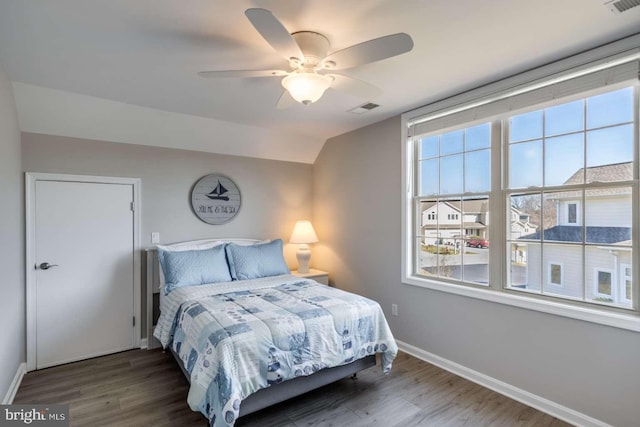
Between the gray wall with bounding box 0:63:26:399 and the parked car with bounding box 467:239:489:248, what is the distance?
3609mm

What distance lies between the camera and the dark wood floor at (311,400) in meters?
2.22

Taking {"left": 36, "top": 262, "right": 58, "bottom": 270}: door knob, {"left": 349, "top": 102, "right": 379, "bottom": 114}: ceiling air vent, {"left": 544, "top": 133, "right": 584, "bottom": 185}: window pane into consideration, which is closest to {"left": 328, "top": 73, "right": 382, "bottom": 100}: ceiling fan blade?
{"left": 349, "top": 102, "right": 379, "bottom": 114}: ceiling air vent

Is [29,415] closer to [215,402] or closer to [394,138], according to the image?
[215,402]

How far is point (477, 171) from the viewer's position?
114 inches

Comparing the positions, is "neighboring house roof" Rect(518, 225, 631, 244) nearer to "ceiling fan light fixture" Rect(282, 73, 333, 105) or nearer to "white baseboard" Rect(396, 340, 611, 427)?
"white baseboard" Rect(396, 340, 611, 427)

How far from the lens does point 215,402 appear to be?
1.86 m

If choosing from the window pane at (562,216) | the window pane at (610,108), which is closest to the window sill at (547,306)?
the window pane at (562,216)

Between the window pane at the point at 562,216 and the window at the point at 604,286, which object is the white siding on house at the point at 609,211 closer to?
the window pane at the point at 562,216

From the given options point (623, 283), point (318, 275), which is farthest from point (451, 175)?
point (318, 275)

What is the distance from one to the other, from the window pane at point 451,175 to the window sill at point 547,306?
2.98 ft

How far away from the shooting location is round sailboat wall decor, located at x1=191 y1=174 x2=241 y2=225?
3838mm

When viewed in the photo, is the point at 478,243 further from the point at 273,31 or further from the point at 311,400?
the point at 273,31

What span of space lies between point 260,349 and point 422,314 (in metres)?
1.84

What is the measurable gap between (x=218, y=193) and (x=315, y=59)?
2494 millimetres
